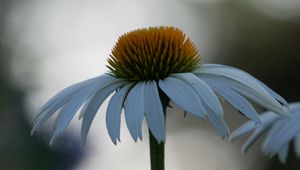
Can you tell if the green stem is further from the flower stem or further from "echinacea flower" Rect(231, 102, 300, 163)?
"echinacea flower" Rect(231, 102, 300, 163)

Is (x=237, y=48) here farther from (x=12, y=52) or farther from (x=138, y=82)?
(x=138, y=82)

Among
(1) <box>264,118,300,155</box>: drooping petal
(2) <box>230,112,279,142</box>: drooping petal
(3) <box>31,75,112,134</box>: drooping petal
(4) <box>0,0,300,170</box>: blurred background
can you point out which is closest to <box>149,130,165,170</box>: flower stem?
(3) <box>31,75,112,134</box>: drooping petal

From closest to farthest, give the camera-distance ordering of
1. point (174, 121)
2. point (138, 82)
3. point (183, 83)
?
point (183, 83) < point (138, 82) < point (174, 121)

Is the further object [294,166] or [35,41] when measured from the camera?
[294,166]

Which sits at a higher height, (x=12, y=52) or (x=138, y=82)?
(x=138, y=82)

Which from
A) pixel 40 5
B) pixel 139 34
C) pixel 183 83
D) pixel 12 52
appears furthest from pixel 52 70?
pixel 183 83

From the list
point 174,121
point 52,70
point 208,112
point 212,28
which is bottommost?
point 174,121

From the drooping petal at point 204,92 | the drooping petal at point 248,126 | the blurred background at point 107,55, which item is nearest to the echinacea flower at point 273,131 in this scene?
the drooping petal at point 248,126

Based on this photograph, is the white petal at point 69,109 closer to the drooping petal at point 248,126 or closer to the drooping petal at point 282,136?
the drooping petal at point 248,126
